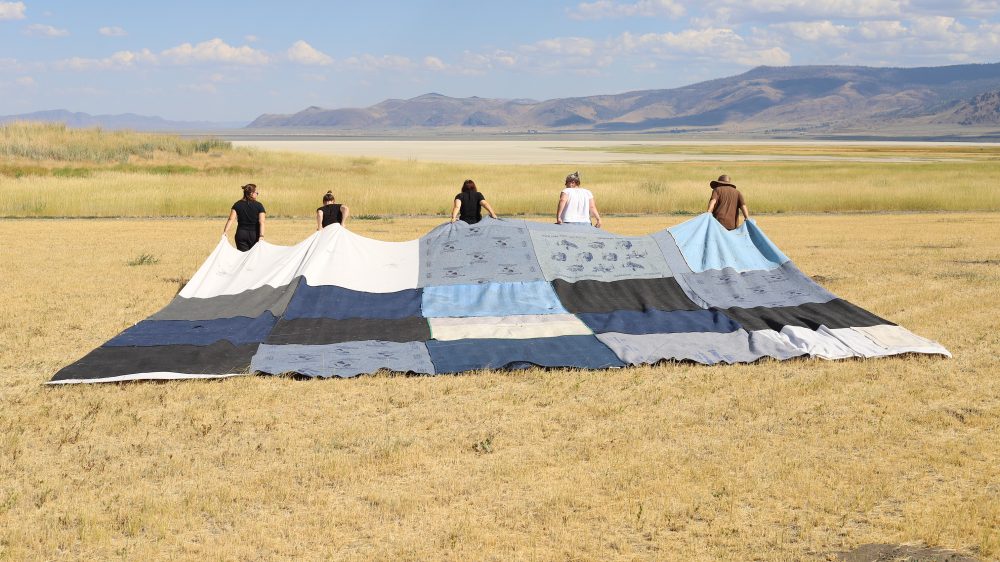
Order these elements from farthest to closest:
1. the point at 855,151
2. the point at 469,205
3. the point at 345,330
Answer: the point at 855,151
the point at 469,205
the point at 345,330

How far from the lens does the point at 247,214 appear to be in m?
13.4

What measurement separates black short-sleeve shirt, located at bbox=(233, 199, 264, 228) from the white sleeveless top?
13.8ft

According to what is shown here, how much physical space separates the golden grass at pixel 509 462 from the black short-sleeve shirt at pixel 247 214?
2.95 m

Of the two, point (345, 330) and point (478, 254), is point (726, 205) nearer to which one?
point (478, 254)

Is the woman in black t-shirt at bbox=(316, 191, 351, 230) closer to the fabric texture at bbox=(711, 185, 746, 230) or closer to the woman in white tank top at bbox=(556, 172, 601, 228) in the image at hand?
the woman in white tank top at bbox=(556, 172, 601, 228)

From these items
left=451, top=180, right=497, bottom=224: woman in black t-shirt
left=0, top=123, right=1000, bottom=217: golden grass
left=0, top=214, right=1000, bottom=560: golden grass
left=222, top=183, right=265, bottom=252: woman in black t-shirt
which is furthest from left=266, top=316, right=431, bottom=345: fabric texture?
left=0, top=123, right=1000, bottom=217: golden grass

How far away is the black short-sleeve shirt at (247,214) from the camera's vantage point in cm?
1334

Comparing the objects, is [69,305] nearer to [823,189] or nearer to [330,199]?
[330,199]

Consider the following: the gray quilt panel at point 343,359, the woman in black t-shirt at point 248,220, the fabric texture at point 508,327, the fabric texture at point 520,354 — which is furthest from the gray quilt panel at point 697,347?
the woman in black t-shirt at point 248,220

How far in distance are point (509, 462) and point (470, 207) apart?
7310 millimetres

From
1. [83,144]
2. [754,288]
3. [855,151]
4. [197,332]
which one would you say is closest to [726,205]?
[754,288]

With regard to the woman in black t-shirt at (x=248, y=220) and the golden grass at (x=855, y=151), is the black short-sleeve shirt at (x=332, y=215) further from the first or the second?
the golden grass at (x=855, y=151)

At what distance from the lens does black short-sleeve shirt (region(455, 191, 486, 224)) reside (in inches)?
542

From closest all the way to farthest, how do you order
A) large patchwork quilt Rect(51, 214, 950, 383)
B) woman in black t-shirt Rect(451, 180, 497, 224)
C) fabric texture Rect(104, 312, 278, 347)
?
large patchwork quilt Rect(51, 214, 950, 383)
fabric texture Rect(104, 312, 278, 347)
woman in black t-shirt Rect(451, 180, 497, 224)
